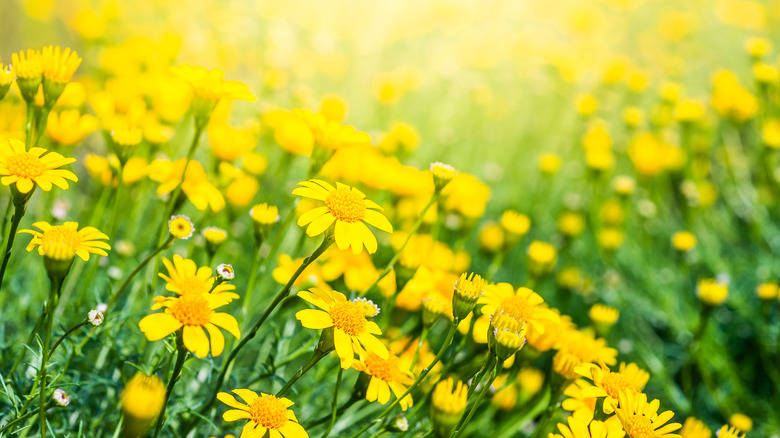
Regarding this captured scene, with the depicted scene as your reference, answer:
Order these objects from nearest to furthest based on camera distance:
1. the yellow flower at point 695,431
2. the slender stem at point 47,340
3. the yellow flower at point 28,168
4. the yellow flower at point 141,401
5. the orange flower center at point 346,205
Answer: the yellow flower at point 141,401, the slender stem at point 47,340, the yellow flower at point 28,168, the orange flower center at point 346,205, the yellow flower at point 695,431

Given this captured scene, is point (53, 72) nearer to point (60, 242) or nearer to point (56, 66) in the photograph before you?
point (56, 66)

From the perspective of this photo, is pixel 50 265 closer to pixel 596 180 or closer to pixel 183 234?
pixel 183 234

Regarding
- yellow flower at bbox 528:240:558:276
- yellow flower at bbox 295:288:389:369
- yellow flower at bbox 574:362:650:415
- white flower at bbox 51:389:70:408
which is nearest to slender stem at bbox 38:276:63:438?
white flower at bbox 51:389:70:408

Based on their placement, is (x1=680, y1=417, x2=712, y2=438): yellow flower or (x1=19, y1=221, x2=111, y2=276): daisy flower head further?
(x1=680, y1=417, x2=712, y2=438): yellow flower

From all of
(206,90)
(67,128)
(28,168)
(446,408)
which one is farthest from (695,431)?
(67,128)

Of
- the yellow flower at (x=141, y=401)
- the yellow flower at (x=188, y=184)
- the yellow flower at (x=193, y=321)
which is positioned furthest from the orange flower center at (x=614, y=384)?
the yellow flower at (x=188, y=184)

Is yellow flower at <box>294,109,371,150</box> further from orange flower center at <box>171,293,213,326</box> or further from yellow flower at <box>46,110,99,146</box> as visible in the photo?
yellow flower at <box>46,110,99,146</box>

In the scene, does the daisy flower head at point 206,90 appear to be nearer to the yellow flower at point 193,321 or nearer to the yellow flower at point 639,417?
the yellow flower at point 193,321
